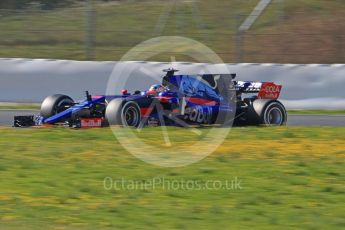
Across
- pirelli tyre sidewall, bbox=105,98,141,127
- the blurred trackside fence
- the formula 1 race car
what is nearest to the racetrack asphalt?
the formula 1 race car

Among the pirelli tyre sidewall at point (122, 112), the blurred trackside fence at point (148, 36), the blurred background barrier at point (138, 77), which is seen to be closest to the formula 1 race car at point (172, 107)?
the pirelli tyre sidewall at point (122, 112)

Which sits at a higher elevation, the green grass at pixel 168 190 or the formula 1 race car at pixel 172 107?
the formula 1 race car at pixel 172 107

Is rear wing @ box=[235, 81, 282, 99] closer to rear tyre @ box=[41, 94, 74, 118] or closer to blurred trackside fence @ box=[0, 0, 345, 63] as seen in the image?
rear tyre @ box=[41, 94, 74, 118]

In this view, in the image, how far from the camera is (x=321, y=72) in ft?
60.7

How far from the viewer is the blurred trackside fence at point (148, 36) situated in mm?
20016

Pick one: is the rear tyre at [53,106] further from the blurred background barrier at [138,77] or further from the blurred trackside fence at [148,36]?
the blurred trackside fence at [148,36]

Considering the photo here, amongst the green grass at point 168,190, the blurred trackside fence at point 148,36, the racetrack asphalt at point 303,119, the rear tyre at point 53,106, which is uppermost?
the blurred trackside fence at point 148,36

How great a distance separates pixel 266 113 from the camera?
14.5m

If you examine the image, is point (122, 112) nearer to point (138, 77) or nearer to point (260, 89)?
point (260, 89)

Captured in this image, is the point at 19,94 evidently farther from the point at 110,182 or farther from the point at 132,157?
the point at 110,182

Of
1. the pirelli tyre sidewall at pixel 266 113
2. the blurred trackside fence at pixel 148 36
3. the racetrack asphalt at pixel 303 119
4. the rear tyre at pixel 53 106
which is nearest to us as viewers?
the rear tyre at pixel 53 106

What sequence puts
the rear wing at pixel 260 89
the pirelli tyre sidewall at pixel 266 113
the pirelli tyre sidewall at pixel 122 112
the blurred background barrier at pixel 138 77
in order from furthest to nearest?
the blurred background barrier at pixel 138 77
the rear wing at pixel 260 89
the pirelli tyre sidewall at pixel 266 113
the pirelli tyre sidewall at pixel 122 112

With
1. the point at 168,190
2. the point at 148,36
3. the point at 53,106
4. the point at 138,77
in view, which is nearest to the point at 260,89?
the point at 53,106

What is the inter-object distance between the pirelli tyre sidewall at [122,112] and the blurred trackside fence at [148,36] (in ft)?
22.6
